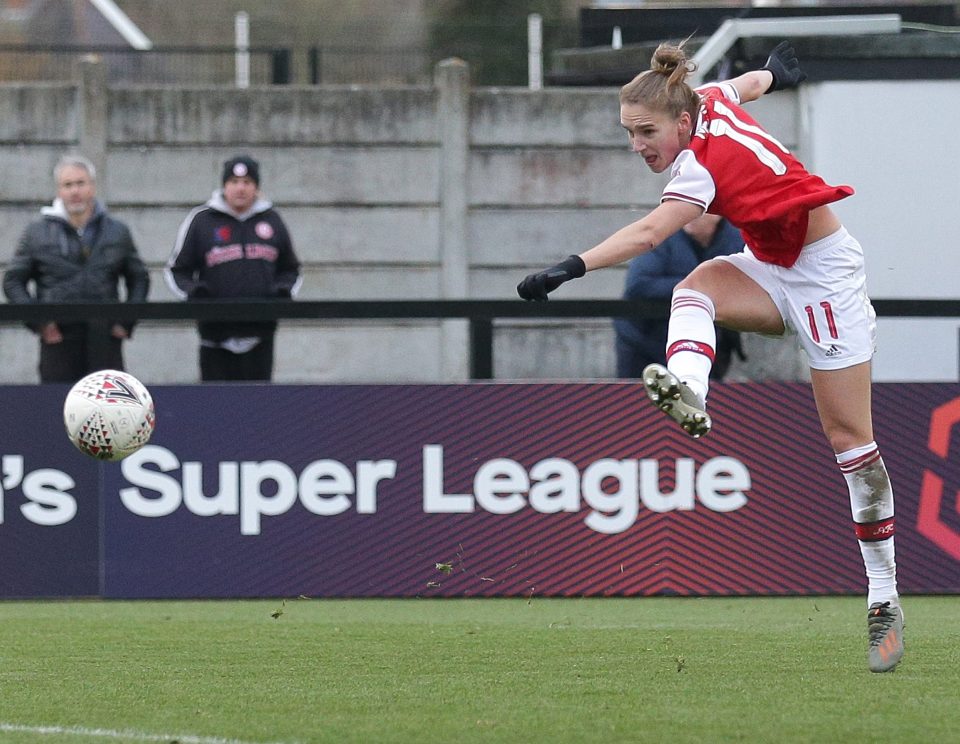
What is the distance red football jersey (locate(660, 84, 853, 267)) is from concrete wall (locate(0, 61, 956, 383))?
27.9 feet

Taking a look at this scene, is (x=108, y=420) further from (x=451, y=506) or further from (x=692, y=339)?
(x=692, y=339)

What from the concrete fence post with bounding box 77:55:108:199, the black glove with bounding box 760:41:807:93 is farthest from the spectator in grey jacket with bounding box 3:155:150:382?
the concrete fence post with bounding box 77:55:108:199

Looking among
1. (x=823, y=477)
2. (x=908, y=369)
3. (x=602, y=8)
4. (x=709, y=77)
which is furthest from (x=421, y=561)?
(x=602, y=8)

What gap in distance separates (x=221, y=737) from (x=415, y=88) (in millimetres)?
10993

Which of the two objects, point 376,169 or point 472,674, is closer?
point 472,674

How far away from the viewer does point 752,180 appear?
6.27 m

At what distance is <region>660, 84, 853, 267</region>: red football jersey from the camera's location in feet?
20.5

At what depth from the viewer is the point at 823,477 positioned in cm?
901

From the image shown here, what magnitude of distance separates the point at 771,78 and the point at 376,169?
8.60 m

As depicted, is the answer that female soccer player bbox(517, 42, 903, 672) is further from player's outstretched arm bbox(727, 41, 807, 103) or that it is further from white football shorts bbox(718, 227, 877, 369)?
player's outstretched arm bbox(727, 41, 807, 103)

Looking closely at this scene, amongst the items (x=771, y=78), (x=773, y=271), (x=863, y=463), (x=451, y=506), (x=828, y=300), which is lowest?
(x=451, y=506)

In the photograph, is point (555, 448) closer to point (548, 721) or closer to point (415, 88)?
point (548, 721)

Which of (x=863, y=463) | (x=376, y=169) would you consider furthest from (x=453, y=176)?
(x=863, y=463)

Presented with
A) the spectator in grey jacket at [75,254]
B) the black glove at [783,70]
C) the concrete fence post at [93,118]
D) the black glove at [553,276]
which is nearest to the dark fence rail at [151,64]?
the concrete fence post at [93,118]
